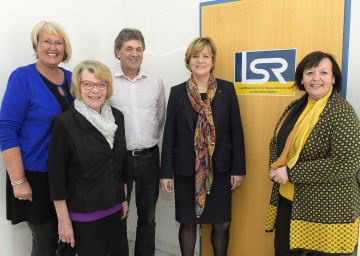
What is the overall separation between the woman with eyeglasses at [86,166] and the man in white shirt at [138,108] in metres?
0.41

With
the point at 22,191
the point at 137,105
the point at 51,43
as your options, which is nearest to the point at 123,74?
the point at 137,105

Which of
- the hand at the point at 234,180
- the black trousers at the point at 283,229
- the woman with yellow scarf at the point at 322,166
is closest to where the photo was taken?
the woman with yellow scarf at the point at 322,166

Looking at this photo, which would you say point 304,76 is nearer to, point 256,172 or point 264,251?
point 256,172

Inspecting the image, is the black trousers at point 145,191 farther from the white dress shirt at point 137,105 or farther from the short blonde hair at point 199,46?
the short blonde hair at point 199,46

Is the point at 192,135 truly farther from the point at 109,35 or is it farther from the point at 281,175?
the point at 109,35

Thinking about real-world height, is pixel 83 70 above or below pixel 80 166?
above

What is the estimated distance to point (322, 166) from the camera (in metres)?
1.47

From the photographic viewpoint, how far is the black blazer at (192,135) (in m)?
1.97

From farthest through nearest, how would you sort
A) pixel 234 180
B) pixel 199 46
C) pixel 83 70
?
pixel 234 180
pixel 199 46
pixel 83 70

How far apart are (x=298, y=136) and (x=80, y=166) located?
1.08m

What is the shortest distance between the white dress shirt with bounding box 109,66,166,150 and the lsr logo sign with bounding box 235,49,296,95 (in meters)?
0.63

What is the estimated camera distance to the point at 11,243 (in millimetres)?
2068

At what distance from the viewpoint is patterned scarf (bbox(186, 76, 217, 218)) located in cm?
194

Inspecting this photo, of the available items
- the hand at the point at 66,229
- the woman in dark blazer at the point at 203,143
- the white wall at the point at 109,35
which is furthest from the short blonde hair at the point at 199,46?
the hand at the point at 66,229
